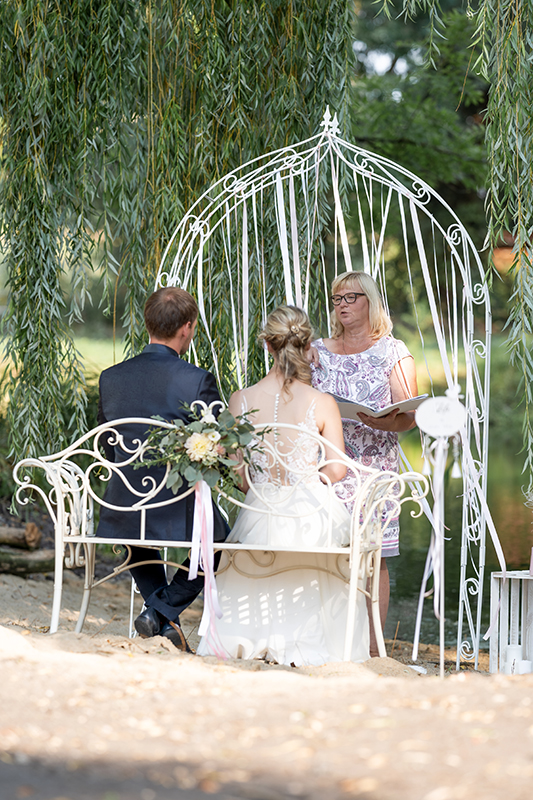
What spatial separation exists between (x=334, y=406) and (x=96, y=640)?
1147mm

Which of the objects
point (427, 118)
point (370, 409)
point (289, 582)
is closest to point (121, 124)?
point (370, 409)

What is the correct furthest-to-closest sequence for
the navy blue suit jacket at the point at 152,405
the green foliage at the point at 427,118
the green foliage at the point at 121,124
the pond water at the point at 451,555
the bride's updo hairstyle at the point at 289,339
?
1. the green foliage at the point at 427,118
2. the pond water at the point at 451,555
3. the green foliage at the point at 121,124
4. the bride's updo hairstyle at the point at 289,339
5. the navy blue suit jacket at the point at 152,405

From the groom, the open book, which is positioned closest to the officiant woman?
the open book

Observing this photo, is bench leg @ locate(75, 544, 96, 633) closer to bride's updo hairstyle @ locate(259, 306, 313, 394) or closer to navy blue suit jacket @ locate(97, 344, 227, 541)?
navy blue suit jacket @ locate(97, 344, 227, 541)

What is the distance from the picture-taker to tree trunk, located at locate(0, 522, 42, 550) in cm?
624

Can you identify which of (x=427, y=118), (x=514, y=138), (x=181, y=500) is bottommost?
(x=181, y=500)

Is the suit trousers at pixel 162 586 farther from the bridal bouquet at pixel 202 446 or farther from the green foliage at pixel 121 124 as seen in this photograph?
the green foliage at pixel 121 124

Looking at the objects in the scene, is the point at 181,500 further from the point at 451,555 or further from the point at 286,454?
the point at 451,555

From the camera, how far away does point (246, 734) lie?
5.89ft

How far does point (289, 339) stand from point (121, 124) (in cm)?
172

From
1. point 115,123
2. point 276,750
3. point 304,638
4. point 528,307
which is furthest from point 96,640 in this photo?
point 115,123

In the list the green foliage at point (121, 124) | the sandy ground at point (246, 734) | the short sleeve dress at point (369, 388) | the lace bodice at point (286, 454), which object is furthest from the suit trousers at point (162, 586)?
the green foliage at point (121, 124)

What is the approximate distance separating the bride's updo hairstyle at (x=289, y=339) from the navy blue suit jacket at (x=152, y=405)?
28cm

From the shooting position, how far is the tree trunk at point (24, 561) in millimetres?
6117
